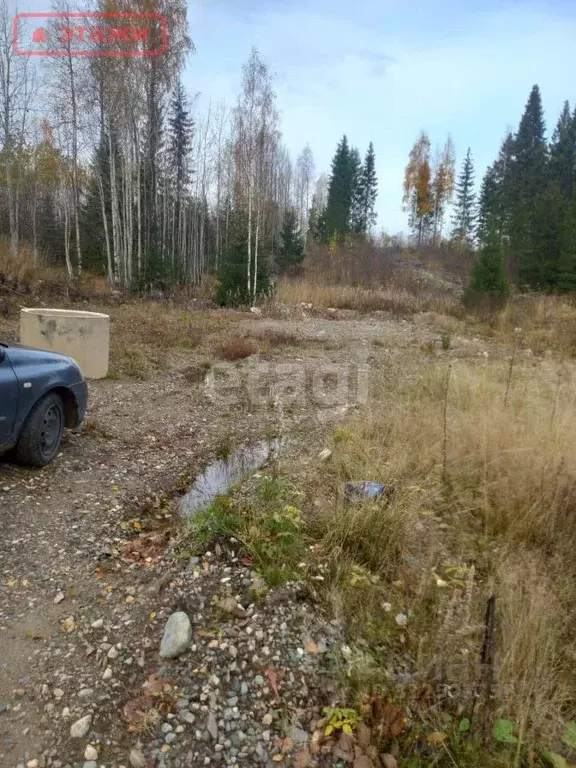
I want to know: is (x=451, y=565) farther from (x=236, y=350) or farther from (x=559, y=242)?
(x=559, y=242)

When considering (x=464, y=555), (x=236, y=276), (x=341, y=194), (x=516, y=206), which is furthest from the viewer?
(x=341, y=194)

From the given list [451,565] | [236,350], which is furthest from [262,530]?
[236,350]

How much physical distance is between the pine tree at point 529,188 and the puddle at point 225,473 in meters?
24.2

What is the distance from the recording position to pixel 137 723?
6.89 feet

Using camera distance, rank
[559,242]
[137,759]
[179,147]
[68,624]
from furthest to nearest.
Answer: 1. [179,147]
2. [559,242]
3. [68,624]
4. [137,759]

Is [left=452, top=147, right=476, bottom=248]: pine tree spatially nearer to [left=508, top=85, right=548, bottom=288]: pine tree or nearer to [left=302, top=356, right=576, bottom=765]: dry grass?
[left=508, top=85, right=548, bottom=288]: pine tree

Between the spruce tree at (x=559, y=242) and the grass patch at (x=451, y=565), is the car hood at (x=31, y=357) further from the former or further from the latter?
the spruce tree at (x=559, y=242)

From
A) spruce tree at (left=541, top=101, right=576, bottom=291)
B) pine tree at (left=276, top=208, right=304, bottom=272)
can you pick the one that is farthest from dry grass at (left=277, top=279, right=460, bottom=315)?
pine tree at (left=276, top=208, right=304, bottom=272)

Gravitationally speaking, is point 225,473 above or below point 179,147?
below

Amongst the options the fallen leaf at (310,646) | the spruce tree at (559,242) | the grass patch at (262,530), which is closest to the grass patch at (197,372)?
the grass patch at (262,530)

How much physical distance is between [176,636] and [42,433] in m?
2.54

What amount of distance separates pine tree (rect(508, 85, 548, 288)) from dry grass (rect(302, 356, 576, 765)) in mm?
22914

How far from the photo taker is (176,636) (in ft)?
8.16

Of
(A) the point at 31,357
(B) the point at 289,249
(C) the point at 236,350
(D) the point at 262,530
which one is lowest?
(D) the point at 262,530
